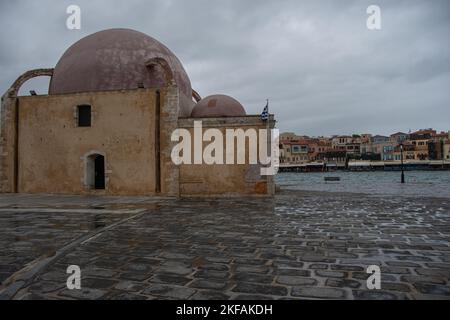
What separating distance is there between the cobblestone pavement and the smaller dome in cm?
825

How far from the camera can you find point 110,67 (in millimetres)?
17547

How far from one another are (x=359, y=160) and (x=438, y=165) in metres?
20.9

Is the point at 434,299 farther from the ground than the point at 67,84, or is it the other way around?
the point at 67,84

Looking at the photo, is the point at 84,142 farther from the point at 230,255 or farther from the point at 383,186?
the point at 383,186

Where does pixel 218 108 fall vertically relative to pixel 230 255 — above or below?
above

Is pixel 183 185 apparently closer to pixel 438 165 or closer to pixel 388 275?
pixel 388 275

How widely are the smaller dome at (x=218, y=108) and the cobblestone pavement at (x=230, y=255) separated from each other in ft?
27.1

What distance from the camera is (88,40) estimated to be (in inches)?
734

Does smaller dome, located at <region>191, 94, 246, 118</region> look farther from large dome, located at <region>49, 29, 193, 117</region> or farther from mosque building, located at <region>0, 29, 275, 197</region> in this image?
large dome, located at <region>49, 29, 193, 117</region>

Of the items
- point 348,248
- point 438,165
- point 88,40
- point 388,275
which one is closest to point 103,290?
point 388,275

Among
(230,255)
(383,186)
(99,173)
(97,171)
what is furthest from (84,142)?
(383,186)

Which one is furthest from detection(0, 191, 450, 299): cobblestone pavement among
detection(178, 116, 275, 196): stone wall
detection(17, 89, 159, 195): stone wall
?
detection(17, 89, 159, 195): stone wall

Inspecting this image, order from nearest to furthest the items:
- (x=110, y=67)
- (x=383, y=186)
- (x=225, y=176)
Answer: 1. (x=225, y=176)
2. (x=110, y=67)
3. (x=383, y=186)

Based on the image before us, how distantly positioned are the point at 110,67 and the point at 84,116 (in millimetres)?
2920
